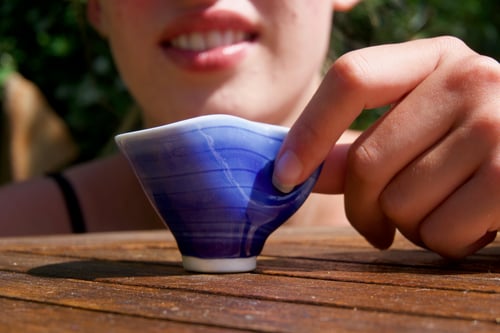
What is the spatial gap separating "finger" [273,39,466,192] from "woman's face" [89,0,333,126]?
627 mm

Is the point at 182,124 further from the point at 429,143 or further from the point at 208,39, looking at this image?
the point at 208,39

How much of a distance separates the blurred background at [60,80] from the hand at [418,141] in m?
2.10

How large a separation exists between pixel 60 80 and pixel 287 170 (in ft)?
8.78

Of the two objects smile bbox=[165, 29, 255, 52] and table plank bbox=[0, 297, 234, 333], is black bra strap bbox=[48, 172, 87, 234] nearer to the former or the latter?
smile bbox=[165, 29, 255, 52]

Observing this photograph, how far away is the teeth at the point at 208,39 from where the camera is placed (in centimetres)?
138

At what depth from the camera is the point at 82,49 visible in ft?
10.4

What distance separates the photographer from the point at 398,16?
290cm

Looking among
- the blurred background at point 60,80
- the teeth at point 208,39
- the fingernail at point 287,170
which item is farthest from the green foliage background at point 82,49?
the fingernail at point 287,170

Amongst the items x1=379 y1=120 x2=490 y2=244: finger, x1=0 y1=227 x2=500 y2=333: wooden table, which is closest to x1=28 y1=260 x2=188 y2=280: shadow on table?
x1=0 y1=227 x2=500 y2=333: wooden table

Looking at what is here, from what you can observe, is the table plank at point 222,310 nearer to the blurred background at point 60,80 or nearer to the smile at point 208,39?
the smile at point 208,39

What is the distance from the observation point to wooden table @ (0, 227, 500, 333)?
0.51 metres

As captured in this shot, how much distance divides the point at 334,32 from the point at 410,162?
1.63 meters

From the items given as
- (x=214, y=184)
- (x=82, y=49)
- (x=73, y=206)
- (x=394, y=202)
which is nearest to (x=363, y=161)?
(x=394, y=202)

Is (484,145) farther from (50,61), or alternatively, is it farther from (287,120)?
(50,61)
